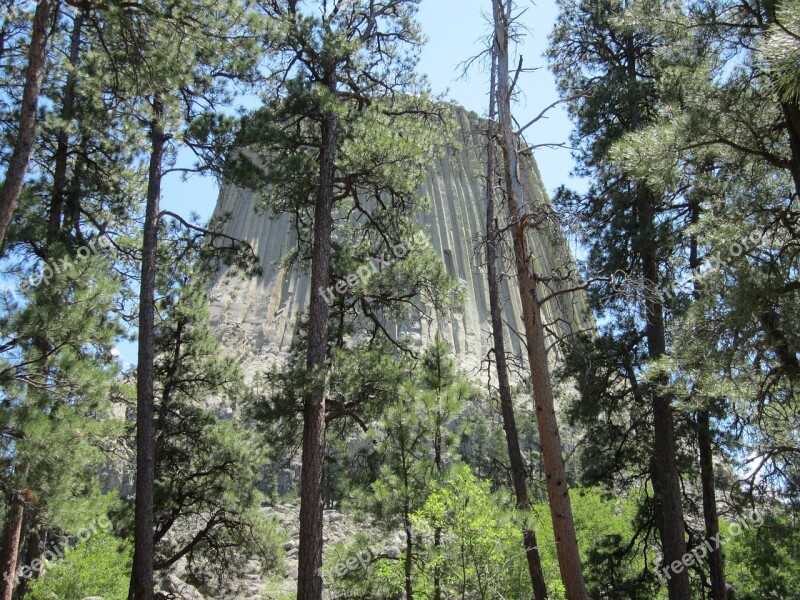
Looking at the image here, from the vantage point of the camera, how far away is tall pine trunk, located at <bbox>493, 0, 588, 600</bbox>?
5.83 m

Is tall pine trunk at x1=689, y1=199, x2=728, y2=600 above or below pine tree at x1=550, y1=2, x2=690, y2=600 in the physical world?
below

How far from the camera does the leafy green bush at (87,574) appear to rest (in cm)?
1379

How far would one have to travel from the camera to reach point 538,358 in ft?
21.3

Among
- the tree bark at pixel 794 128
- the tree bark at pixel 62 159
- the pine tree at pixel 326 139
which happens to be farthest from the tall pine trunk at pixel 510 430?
the tree bark at pixel 62 159

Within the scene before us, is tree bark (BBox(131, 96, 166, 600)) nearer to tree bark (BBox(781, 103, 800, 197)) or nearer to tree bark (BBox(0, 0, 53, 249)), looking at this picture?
tree bark (BBox(0, 0, 53, 249))

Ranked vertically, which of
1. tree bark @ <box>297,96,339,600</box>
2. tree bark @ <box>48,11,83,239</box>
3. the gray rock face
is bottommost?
tree bark @ <box>297,96,339,600</box>

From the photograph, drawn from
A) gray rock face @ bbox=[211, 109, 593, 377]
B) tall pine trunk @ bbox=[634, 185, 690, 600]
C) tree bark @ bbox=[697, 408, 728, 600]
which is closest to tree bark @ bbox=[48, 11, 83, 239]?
tall pine trunk @ bbox=[634, 185, 690, 600]

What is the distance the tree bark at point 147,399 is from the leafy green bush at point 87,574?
19.7 ft

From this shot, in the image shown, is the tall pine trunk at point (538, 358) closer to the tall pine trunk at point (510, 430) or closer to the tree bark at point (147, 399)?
the tall pine trunk at point (510, 430)

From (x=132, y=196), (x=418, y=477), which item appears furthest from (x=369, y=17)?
(x=418, y=477)

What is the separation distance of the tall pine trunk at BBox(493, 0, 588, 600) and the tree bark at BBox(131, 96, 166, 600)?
4.39 metres

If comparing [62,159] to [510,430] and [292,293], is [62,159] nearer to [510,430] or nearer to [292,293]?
[510,430]

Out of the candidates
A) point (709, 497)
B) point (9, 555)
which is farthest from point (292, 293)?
point (9, 555)

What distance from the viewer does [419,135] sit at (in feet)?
32.9
